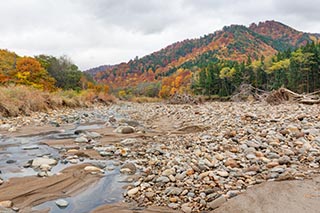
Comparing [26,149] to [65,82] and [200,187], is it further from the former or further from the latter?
[65,82]

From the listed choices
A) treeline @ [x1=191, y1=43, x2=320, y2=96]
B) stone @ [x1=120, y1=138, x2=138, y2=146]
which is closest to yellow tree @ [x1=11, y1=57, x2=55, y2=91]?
stone @ [x1=120, y1=138, x2=138, y2=146]

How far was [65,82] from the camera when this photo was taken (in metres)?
38.3

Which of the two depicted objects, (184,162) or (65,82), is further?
(65,82)

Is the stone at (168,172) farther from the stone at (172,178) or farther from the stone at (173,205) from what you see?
the stone at (173,205)

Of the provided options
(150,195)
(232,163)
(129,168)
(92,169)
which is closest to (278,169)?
(232,163)

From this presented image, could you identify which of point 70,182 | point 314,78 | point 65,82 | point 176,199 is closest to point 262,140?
point 176,199

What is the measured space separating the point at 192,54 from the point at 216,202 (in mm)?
131575

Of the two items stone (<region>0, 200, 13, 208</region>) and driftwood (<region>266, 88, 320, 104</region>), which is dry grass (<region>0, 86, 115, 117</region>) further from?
driftwood (<region>266, 88, 320, 104</region>)

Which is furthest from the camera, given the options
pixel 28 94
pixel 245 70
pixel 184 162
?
pixel 245 70

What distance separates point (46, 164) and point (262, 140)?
3874 millimetres

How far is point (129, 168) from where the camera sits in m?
3.91

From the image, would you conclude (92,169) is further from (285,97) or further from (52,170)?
(285,97)

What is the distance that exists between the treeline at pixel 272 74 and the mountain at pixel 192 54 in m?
47.5

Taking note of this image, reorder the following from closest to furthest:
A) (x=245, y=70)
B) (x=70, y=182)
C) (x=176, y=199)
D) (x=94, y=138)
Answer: (x=176, y=199), (x=70, y=182), (x=94, y=138), (x=245, y=70)
